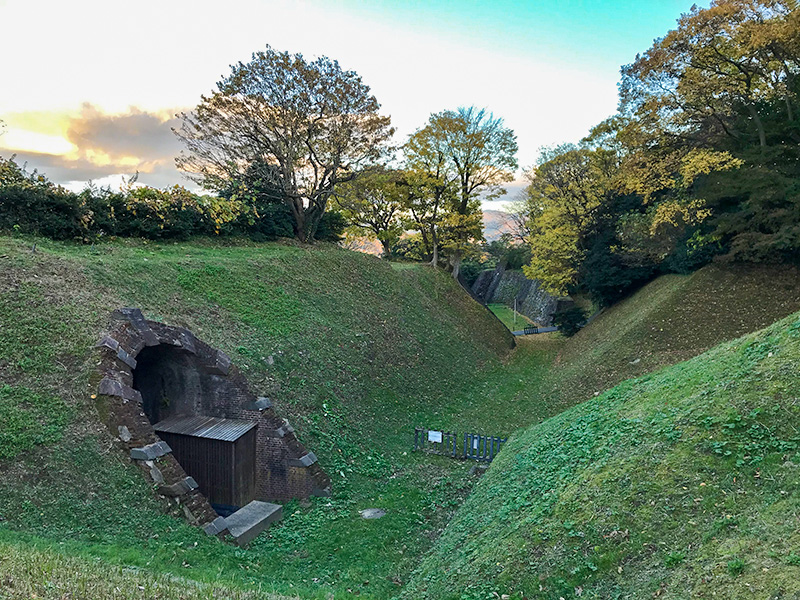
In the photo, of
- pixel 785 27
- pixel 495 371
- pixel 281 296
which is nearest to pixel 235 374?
pixel 281 296

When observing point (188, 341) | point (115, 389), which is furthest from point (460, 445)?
point (115, 389)

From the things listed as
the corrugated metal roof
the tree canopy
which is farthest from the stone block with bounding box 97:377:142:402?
the tree canopy

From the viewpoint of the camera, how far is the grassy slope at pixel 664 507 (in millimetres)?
5516

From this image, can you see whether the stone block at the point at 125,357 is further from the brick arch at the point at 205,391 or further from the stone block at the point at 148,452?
the stone block at the point at 148,452

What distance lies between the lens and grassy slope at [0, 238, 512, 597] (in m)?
8.32

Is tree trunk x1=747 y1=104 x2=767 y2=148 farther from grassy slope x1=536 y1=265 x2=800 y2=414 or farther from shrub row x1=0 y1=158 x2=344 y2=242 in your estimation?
shrub row x1=0 y1=158 x2=344 y2=242

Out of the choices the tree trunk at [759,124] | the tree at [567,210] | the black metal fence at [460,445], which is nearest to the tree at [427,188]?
the tree at [567,210]

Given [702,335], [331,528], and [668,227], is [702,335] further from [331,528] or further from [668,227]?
[331,528]

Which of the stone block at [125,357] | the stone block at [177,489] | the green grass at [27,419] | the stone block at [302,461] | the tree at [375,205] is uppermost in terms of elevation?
the tree at [375,205]

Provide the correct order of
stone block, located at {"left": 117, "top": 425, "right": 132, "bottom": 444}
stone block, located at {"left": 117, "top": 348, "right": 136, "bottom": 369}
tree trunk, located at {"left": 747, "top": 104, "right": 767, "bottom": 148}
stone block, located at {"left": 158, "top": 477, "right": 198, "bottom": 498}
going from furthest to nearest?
tree trunk, located at {"left": 747, "top": 104, "right": 767, "bottom": 148}
stone block, located at {"left": 117, "top": 348, "right": 136, "bottom": 369}
stone block, located at {"left": 117, "top": 425, "right": 132, "bottom": 444}
stone block, located at {"left": 158, "top": 477, "right": 198, "bottom": 498}

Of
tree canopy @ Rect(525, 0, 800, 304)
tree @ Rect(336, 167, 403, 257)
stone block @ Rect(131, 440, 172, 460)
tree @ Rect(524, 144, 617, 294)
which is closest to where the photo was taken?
stone block @ Rect(131, 440, 172, 460)

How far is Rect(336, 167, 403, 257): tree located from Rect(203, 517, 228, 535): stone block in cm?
2369

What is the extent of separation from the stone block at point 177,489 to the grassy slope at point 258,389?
0.91 feet

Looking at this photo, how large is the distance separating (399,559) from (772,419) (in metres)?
7.22
